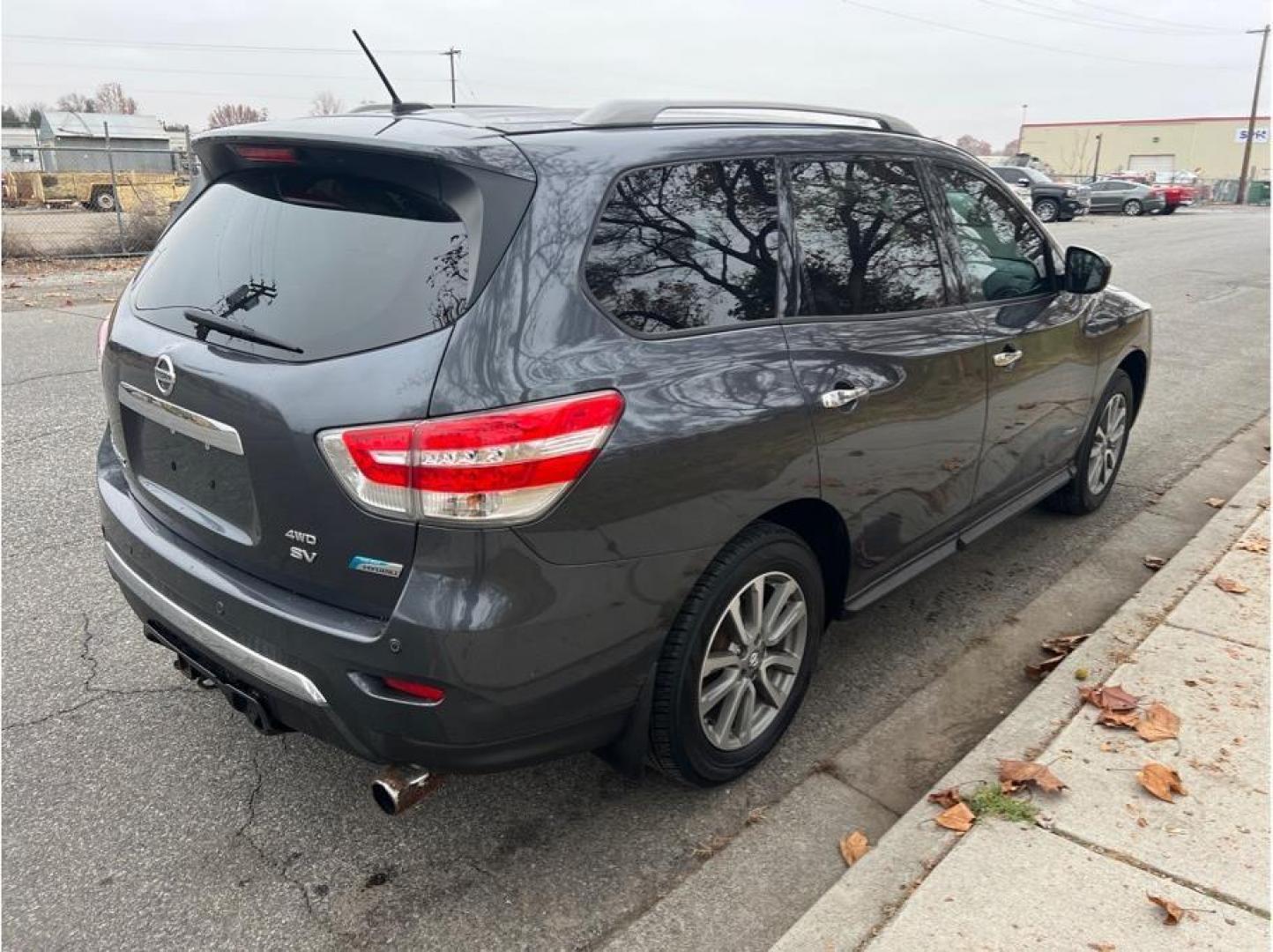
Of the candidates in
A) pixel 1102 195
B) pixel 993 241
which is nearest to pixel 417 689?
pixel 993 241

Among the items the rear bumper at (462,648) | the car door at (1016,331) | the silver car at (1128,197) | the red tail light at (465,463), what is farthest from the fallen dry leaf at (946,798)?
the silver car at (1128,197)

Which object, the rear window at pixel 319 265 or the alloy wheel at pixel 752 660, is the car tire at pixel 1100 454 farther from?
the rear window at pixel 319 265

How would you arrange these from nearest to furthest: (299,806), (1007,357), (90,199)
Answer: (299,806) → (1007,357) → (90,199)

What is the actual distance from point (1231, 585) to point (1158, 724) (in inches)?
51.7

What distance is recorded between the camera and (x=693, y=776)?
283 cm

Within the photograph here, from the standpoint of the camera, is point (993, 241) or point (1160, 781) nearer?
point (1160, 781)

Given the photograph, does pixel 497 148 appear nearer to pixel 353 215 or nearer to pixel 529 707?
pixel 353 215

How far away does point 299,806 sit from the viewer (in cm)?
288

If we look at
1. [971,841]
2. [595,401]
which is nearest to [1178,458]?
[971,841]

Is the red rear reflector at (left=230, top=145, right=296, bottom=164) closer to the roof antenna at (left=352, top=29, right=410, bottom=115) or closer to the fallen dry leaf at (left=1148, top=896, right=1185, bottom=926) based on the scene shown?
the roof antenna at (left=352, top=29, right=410, bottom=115)

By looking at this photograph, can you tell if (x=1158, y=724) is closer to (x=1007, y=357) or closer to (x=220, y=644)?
(x=1007, y=357)

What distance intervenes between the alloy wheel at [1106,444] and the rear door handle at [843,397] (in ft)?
7.91

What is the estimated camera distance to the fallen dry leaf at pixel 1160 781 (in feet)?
Answer: 9.12

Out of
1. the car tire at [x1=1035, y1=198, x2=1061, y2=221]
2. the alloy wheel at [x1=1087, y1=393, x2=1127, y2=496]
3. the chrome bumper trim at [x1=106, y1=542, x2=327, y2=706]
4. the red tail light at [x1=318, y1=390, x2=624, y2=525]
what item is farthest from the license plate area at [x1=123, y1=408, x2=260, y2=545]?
the car tire at [x1=1035, y1=198, x2=1061, y2=221]
